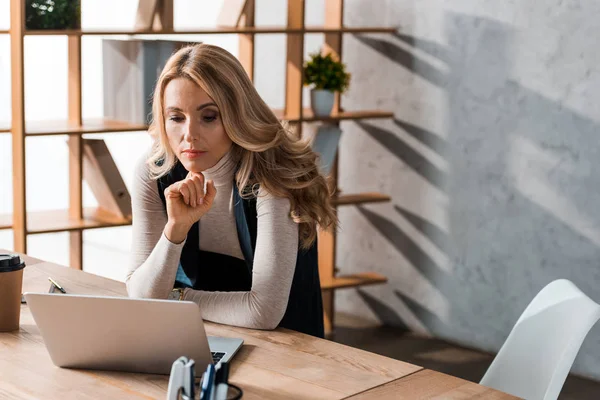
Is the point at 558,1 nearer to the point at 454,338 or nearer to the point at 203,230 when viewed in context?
the point at 454,338

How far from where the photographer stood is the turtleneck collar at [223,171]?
211 centimetres

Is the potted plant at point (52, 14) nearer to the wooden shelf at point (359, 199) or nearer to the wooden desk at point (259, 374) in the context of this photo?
the wooden shelf at point (359, 199)

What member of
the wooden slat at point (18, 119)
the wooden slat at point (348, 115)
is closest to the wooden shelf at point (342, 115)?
the wooden slat at point (348, 115)

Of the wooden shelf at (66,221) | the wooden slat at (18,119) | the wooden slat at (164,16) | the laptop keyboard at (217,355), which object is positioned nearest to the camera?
the laptop keyboard at (217,355)

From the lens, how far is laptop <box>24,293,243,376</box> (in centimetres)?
150

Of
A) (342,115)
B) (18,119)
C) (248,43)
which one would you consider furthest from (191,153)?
(342,115)

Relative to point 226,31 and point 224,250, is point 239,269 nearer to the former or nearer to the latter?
point 224,250

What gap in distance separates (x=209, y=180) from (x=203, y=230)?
0.19 metres

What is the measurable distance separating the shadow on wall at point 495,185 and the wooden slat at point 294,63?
55 cm

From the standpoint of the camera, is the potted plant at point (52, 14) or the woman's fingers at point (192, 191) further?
the potted plant at point (52, 14)

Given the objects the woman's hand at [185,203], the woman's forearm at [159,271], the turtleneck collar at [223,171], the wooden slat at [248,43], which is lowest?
the woman's forearm at [159,271]

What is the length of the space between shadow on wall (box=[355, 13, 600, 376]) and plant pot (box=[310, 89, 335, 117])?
413 mm

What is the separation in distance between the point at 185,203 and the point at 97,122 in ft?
5.78

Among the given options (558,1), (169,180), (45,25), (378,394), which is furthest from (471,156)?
(378,394)
